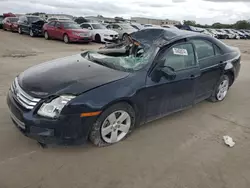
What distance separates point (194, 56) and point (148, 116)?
138 cm

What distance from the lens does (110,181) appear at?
108 inches

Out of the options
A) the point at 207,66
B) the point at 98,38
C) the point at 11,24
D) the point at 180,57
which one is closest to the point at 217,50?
the point at 207,66

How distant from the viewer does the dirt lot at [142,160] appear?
2752 millimetres

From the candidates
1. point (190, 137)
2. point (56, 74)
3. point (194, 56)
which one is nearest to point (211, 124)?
point (190, 137)

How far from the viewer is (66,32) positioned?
1728cm

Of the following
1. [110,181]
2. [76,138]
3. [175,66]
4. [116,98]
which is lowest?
[110,181]

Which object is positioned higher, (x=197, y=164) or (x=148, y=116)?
(x=148, y=116)

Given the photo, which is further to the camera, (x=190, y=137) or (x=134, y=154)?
(x=190, y=137)

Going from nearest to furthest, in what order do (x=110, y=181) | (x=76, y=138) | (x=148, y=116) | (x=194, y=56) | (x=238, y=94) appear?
(x=110, y=181)
(x=76, y=138)
(x=148, y=116)
(x=194, y=56)
(x=238, y=94)

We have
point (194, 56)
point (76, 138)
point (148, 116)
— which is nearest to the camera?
point (76, 138)

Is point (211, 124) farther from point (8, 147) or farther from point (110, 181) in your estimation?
point (8, 147)

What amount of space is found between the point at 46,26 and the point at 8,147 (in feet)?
55.9

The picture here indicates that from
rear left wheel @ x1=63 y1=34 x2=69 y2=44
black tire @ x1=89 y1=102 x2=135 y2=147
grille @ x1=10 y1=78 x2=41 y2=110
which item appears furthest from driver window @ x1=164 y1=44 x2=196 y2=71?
rear left wheel @ x1=63 y1=34 x2=69 y2=44

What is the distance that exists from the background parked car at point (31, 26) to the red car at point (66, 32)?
146cm
